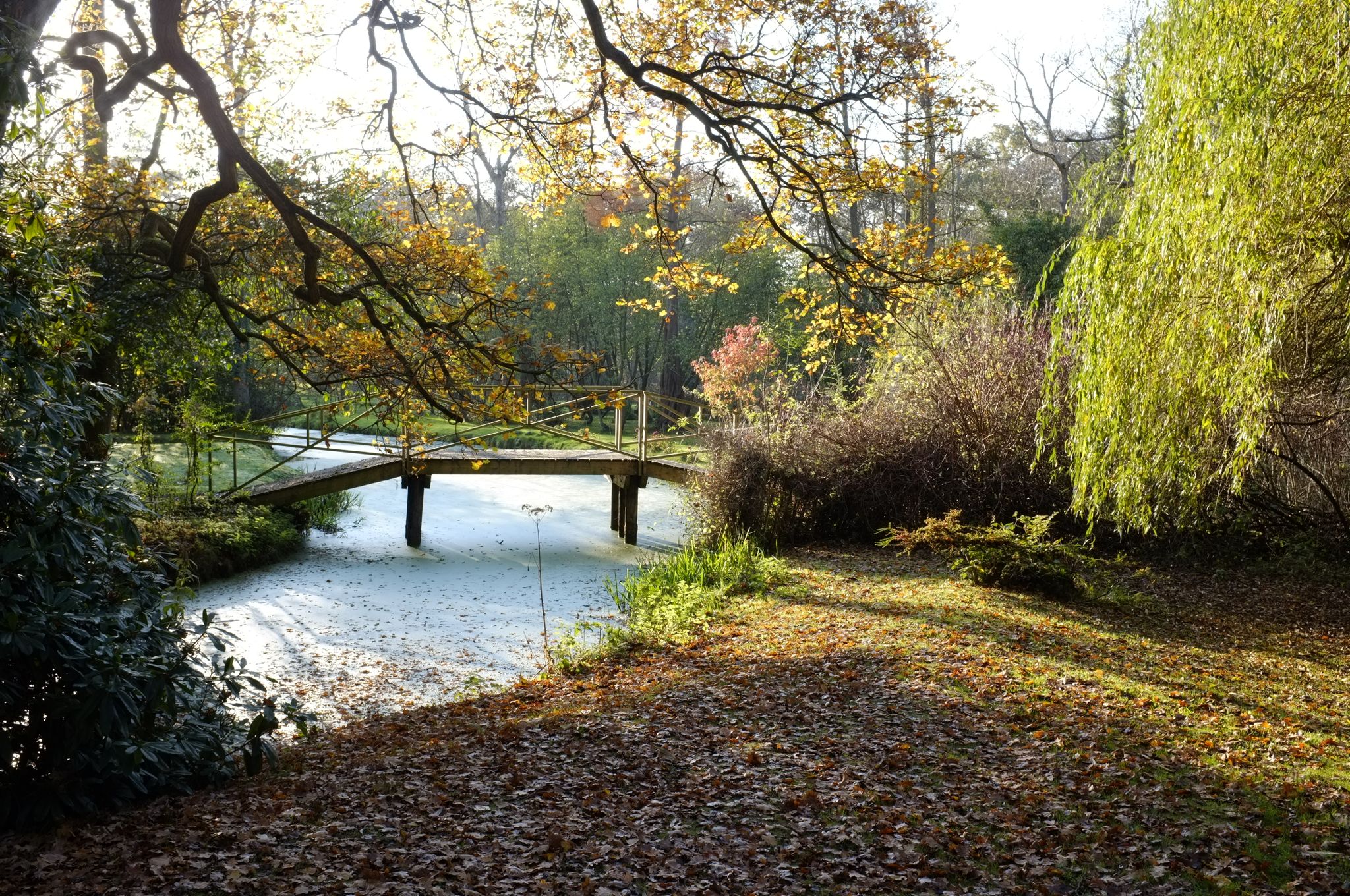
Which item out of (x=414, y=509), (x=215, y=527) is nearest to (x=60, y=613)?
(x=215, y=527)

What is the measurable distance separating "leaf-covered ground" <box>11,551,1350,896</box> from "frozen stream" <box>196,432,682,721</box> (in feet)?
4.32

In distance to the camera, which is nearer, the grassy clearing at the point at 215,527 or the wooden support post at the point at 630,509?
the grassy clearing at the point at 215,527

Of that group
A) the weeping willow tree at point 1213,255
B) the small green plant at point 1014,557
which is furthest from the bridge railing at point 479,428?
the weeping willow tree at point 1213,255

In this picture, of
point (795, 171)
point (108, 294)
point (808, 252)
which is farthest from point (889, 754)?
point (108, 294)

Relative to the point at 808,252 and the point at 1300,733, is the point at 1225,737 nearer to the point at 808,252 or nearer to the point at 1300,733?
the point at 1300,733

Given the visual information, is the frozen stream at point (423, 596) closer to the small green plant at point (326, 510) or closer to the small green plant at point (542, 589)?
the small green plant at point (542, 589)

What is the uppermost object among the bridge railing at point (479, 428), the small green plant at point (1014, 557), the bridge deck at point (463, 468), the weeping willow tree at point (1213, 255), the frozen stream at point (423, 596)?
the weeping willow tree at point (1213, 255)

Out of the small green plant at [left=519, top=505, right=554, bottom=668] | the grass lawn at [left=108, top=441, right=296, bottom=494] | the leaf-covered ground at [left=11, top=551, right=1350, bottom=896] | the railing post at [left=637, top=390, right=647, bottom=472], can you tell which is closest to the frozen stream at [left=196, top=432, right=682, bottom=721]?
the small green plant at [left=519, top=505, right=554, bottom=668]

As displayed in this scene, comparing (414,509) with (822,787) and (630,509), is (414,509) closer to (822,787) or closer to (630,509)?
(630,509)

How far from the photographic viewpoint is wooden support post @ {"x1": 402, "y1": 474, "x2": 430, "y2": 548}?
12.7m

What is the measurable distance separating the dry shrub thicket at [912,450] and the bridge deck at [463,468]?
179cm

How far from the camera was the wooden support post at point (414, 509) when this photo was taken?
41.8 ft

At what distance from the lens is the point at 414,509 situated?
12805 millimetres

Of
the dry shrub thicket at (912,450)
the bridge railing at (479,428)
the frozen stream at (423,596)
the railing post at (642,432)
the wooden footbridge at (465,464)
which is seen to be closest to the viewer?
the bridge railing at (479,428)
